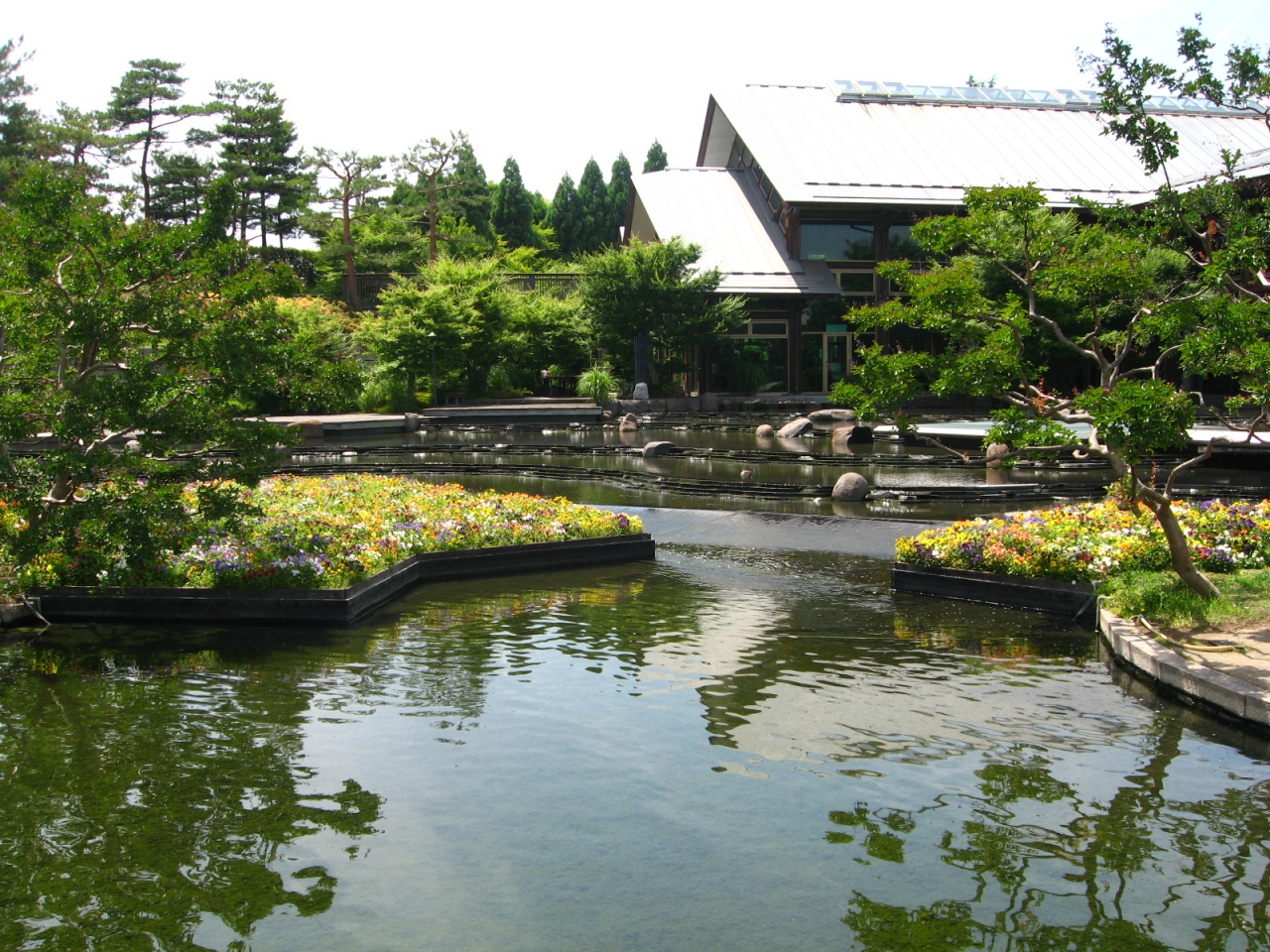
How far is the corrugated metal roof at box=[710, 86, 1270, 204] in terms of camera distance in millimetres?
42844

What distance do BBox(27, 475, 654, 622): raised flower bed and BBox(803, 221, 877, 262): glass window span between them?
29977mm

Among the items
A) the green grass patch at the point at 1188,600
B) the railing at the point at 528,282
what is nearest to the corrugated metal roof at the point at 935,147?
the railing at the point at 528,282

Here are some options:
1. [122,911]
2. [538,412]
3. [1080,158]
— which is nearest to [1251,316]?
[122,911]

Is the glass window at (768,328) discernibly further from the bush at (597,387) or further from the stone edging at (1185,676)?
the stone edging at (1185,676)

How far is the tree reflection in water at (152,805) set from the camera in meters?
5.82

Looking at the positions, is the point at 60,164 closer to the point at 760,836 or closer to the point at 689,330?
the point at 689,330

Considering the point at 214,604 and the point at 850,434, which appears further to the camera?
the point at 850,434

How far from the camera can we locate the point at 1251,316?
10.1 meters

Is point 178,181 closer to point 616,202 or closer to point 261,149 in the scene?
point 261,149

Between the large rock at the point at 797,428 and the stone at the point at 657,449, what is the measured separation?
213 inches

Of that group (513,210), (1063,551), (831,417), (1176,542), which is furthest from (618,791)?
(513,210)

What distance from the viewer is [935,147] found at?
4603 centimetres

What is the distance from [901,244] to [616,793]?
40271 mm

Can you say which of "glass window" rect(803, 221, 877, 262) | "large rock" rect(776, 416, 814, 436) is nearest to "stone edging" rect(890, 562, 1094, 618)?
"large rock" rect(776, 416, 814, 436)
